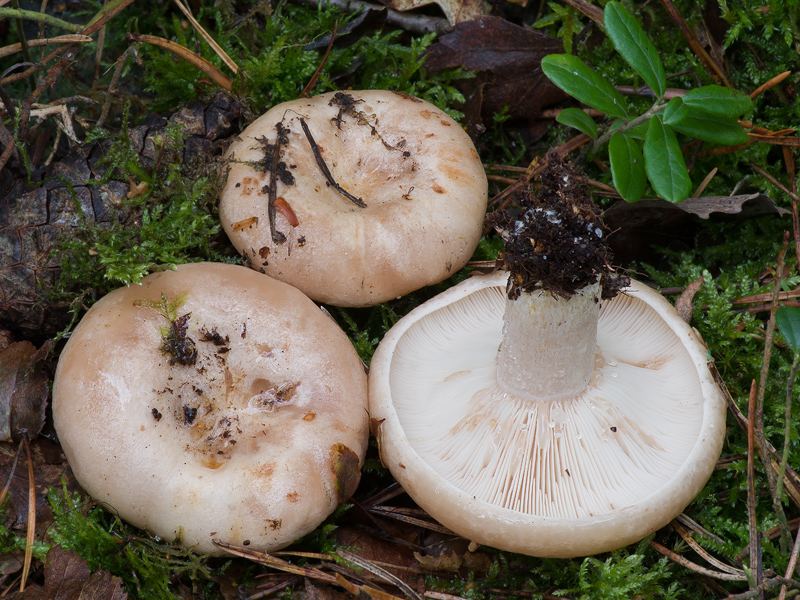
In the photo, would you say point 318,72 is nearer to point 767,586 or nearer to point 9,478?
point 9,478

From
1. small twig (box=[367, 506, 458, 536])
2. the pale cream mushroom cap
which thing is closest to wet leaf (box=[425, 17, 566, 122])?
the pale cream mushroom cap

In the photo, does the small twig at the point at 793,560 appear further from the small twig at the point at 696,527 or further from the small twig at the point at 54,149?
the small twig at the point at 54,149

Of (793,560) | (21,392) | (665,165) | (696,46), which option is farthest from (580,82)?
(21,392)

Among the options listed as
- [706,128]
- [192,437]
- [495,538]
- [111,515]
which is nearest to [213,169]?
[192,437]

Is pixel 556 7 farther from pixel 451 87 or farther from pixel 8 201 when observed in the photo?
pixel 8 201

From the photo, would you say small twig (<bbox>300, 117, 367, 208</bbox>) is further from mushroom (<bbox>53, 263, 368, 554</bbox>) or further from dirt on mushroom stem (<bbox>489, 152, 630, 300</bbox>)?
dirt on mushroom stem (<bbox>489, 152, 630, 300</bbox>)

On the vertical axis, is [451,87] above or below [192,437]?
above
